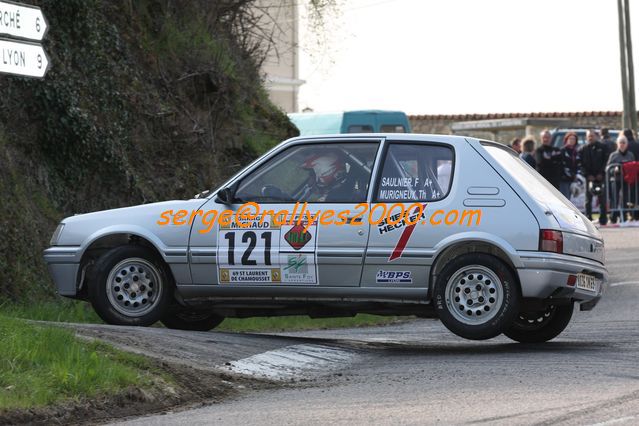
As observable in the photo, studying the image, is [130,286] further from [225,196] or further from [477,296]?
[477,296]

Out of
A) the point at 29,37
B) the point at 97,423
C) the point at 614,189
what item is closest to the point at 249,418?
the point at 97,423

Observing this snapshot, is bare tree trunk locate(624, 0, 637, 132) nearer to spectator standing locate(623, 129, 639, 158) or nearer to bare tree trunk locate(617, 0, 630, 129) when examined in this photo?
bare tree trunk locate(617, 0, 630, 129)

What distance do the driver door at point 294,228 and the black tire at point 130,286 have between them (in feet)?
1.19

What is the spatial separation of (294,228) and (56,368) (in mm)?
3068

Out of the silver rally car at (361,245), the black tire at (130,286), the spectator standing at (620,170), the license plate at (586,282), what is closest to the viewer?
the silver rally car at (361,245)

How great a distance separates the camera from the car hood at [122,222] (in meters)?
11.1

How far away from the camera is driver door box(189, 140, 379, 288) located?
10602mm

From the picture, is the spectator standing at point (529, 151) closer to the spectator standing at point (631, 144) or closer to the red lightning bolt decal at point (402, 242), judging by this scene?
the spectator standing at point (631, 144)

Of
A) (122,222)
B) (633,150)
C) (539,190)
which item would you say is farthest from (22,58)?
(633,150)

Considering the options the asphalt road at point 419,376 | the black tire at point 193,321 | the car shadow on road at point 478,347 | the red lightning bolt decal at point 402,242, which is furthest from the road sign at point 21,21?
the car shadow on road at point 478,347

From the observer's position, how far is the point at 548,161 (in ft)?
84.4

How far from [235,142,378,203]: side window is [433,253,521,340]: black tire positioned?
99 cm

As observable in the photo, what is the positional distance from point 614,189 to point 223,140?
9578 millimetres

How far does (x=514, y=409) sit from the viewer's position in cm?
730
